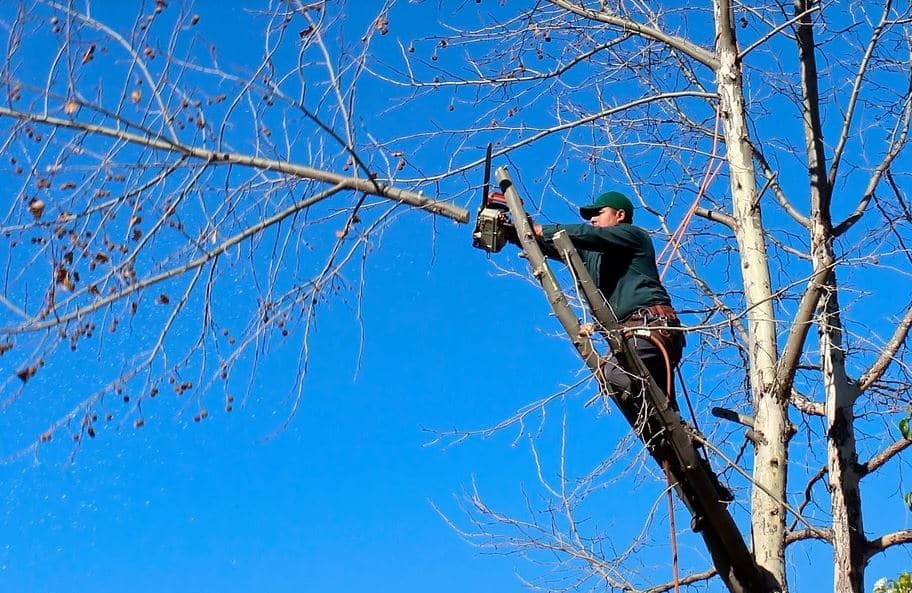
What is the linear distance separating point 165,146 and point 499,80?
3094 mm

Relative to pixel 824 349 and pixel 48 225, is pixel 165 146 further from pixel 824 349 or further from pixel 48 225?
pixel 824 349

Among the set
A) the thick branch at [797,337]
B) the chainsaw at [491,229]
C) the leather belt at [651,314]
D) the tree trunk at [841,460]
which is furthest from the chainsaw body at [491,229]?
the tree trunk at [841,460]

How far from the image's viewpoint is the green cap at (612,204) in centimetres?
680

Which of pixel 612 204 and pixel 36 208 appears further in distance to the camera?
pixel 612 204

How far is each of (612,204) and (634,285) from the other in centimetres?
83

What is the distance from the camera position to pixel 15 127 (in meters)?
4.75

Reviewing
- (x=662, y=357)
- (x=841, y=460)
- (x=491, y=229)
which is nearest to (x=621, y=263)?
(x=662, y=357)

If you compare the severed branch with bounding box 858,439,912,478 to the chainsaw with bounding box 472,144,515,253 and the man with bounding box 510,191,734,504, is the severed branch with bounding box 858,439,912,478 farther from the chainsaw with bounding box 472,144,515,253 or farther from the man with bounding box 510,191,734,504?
the chainsaw with bounding box 472,144,515,253

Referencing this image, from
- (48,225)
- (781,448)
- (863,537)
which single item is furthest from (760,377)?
(48,225)

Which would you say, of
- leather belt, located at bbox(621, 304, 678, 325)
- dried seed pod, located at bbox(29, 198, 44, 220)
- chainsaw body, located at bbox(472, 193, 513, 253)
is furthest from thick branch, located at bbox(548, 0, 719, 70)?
dried seed pod, located at bbox(29, 198, 44, 220)

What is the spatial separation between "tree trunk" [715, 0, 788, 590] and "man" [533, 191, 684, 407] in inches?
19.8

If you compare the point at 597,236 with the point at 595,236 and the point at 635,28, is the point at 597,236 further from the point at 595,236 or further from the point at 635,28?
the point at 635,28

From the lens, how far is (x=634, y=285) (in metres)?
6.12

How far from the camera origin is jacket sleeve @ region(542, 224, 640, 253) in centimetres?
589
